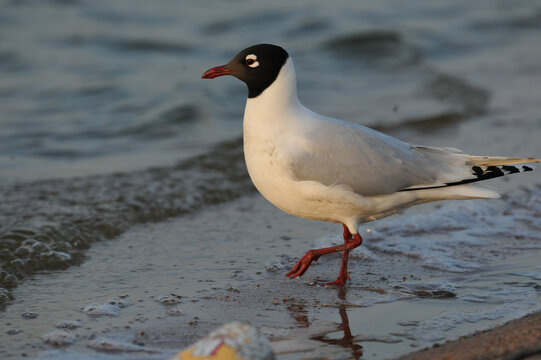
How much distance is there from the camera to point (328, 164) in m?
4.68

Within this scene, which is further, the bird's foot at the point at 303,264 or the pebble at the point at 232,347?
the bird's foot at the point at 303,264

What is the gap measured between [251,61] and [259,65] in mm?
60

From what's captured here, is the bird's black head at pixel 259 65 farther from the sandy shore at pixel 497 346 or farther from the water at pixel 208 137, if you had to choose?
the sandy shore at pixel 497 346

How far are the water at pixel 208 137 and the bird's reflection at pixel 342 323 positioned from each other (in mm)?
72

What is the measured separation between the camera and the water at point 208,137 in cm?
501

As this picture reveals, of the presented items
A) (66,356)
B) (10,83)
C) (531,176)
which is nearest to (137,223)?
(66,356)

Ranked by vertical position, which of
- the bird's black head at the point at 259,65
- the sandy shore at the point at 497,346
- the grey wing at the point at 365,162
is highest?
the bird's black head at the point at 259,65

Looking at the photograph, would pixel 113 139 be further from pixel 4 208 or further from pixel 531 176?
pixel 531 176

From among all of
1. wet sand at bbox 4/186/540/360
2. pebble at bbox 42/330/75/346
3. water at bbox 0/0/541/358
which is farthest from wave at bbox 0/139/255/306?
pebble at bbox 42/330/75/346

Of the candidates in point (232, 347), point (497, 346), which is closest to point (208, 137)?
point (497, 346)

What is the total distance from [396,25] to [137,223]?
946cm

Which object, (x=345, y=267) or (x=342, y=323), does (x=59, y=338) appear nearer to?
(x=342, y=323)

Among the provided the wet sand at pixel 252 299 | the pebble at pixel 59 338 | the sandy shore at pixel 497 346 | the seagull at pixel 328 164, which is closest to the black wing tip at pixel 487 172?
the seagull at pixel 328 164

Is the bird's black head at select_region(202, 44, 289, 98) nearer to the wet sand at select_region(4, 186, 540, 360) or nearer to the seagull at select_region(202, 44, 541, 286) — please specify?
the seagull at select_region(202, 44, 541, 286)
